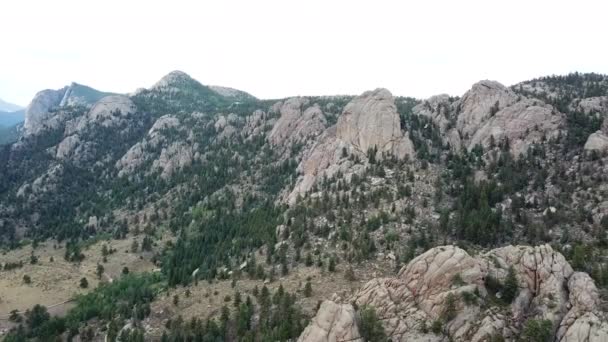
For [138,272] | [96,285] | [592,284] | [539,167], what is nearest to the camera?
[592,284]

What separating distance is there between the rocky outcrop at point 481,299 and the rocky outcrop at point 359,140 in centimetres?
6313

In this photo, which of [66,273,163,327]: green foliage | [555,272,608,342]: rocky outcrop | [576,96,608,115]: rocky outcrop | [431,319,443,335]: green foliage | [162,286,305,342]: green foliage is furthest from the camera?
[576,96,608,115]: rocky outcrop

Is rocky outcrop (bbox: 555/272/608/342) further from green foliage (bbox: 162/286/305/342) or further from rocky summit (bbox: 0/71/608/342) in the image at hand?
green foliage (bbox: 162/286/305/342)

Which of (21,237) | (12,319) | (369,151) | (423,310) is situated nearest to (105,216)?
(21,237)

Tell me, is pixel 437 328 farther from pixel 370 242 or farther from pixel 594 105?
pixel 594 105

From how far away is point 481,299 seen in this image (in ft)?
178

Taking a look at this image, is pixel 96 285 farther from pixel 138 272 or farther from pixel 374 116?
pixel 374 116

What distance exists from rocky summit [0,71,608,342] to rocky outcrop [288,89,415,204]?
1.81ft

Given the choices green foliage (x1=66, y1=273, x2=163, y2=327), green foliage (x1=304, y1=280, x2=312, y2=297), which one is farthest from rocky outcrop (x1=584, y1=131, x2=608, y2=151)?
green foliage (x1=66, y1=273, x2=163, y2=327)

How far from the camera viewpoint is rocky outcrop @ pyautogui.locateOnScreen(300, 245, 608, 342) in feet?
162

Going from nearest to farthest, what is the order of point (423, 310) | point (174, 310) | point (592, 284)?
point (592, 284)
point (423, 310)
point (174, 310)

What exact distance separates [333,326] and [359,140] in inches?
3412

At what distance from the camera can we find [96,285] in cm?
11675

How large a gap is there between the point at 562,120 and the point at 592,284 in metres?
81.4
